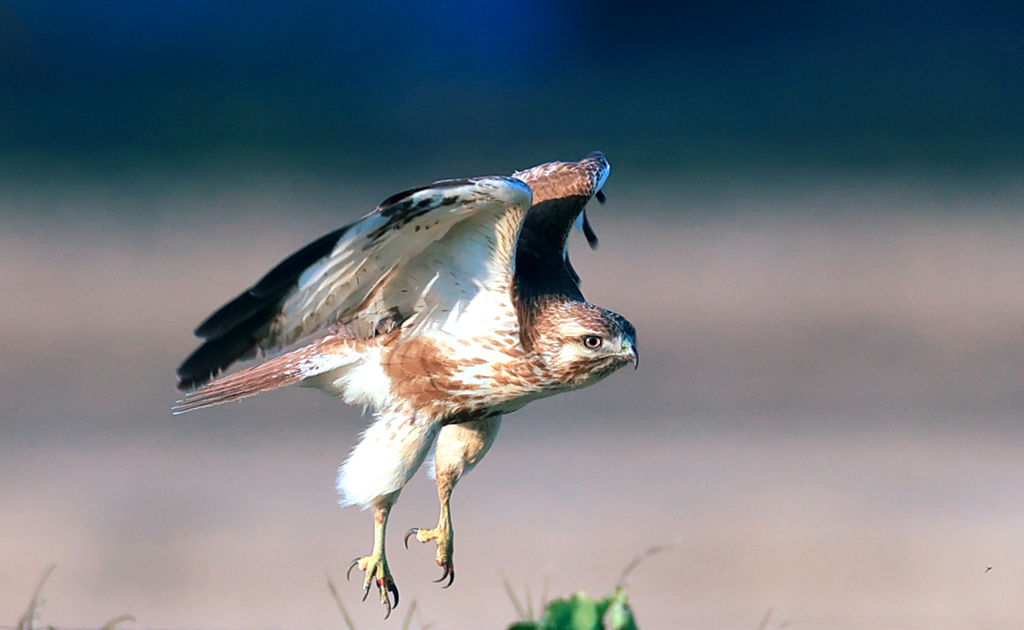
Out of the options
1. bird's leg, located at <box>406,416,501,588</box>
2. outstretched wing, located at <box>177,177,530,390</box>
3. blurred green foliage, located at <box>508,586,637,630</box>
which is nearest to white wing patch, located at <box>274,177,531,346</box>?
outstretched wing, located at <box>177,177,530,390</box>

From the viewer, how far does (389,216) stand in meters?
2.09

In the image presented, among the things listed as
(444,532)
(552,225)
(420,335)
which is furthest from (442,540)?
(552,225)

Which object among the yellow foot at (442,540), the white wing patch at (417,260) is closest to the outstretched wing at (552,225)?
the white wing patch at (417,260)

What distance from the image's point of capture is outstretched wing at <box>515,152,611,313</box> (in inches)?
98.9

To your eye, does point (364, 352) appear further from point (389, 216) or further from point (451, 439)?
point (389, 216)

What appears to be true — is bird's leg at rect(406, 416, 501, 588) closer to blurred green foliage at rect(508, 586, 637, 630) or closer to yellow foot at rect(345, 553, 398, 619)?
yellow foot at rect(345, 553, 398, 619)

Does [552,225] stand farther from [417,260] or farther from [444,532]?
[444,532]

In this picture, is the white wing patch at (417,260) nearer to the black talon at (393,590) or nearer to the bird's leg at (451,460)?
the bird's leg at (451,460)

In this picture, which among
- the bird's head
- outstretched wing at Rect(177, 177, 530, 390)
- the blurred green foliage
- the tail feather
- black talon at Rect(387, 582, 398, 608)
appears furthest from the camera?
black talon at Rect(387, 582, 398, 608)

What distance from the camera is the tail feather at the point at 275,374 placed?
2.47 m

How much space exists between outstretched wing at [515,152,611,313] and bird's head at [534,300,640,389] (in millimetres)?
99

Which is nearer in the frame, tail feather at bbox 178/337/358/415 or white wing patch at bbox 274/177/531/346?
white wing patch at bbox 274/177/531/346

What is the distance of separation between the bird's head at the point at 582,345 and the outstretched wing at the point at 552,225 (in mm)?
99

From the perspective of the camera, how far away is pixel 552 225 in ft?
8.95
